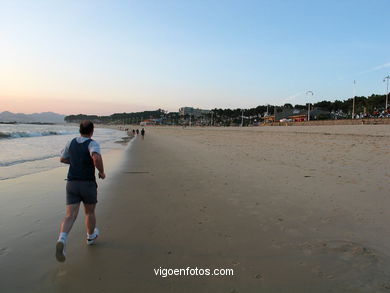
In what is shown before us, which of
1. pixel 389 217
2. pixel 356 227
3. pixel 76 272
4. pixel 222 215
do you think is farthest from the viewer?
pixel 222 215

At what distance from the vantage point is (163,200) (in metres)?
6.68

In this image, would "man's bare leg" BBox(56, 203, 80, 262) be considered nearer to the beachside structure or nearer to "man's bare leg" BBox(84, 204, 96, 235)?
"man's bare leg" BBox(84, 204, 96, 235)

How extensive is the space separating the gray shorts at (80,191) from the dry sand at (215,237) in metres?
0.73

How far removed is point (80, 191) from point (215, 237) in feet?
7.03

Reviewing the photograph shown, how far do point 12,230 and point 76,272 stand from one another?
227cm

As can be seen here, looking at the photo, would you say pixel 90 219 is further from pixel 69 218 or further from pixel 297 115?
pixel 297 115

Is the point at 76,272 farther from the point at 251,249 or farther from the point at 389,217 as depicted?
the point at 389,217

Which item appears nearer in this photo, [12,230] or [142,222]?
[12,230]

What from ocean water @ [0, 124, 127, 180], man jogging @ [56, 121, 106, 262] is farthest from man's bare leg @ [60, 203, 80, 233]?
ocean water @ [0, 124, 127, 180]

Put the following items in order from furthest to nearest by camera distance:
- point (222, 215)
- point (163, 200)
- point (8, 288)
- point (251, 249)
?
point (163, 200), point (222, 215), point (251, 249), point (8, 288)

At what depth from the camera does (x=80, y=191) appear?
386 centimetres

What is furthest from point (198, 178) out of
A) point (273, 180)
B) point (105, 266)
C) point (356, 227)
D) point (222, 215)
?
point (105, 266)

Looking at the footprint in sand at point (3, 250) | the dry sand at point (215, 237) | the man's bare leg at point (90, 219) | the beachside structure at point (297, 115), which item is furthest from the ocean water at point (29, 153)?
the beachside structure at point (297, 115)

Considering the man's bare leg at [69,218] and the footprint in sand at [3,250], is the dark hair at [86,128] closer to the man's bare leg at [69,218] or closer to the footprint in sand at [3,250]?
the man's bare leg at [69,218]
